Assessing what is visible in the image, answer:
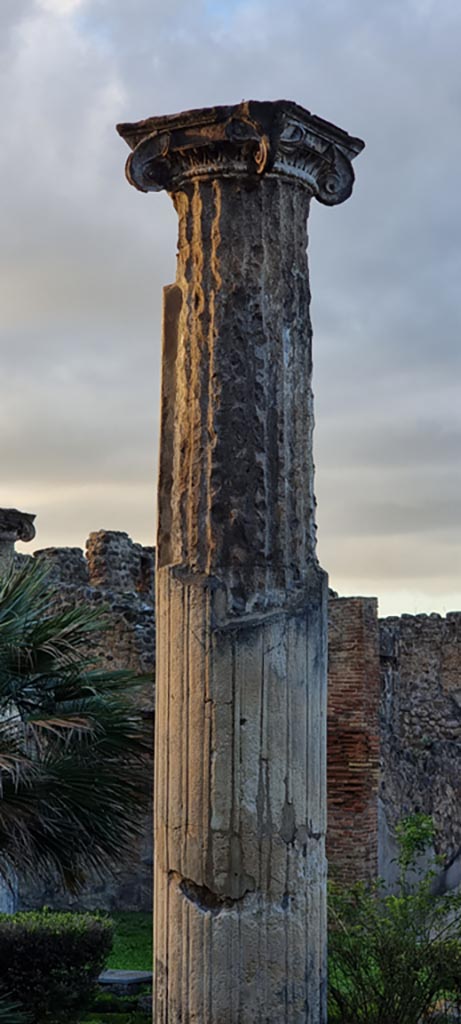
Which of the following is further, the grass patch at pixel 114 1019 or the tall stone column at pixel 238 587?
the grass patch at pixel 114 1019

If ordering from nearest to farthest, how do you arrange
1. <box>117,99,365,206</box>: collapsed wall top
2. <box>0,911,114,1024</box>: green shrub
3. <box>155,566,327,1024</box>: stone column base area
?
<box>155,566,327,1024</box>: stone column base area < <box>117,99,365,206</box>: collapsed wall top < <box>0,911,114,1024</box>: green shrub

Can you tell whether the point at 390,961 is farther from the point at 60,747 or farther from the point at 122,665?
the point at 122,665

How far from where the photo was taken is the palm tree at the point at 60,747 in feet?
26.0

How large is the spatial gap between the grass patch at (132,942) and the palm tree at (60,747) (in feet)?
11.7

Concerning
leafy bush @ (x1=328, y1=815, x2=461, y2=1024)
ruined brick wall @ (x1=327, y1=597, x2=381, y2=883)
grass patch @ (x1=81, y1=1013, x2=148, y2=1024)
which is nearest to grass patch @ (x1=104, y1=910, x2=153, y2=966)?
grass patch @ (x1=81, y1=1013, x2=148, y2=1024)

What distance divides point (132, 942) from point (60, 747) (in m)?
5.22

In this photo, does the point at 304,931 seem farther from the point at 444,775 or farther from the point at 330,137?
the point at 444,775

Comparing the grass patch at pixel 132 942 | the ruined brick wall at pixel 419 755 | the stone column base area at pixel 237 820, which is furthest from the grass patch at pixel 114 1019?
the ruined brick wall at pixel 419 755

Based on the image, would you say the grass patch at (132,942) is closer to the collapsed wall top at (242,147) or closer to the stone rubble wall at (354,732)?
the stone rubble wall at (354,732)

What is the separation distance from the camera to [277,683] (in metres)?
5.79

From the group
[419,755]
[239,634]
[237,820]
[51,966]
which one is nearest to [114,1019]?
[51,966]

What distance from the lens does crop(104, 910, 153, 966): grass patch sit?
39.0ft

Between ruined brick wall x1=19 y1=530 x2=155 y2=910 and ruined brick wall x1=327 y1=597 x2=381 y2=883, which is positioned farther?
ruined brick wall x1=19 y1=530 x2=155 y2=910

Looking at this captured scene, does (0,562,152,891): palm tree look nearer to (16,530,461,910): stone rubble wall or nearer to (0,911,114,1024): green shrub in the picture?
(16,530,461,910): stone rubble wall
